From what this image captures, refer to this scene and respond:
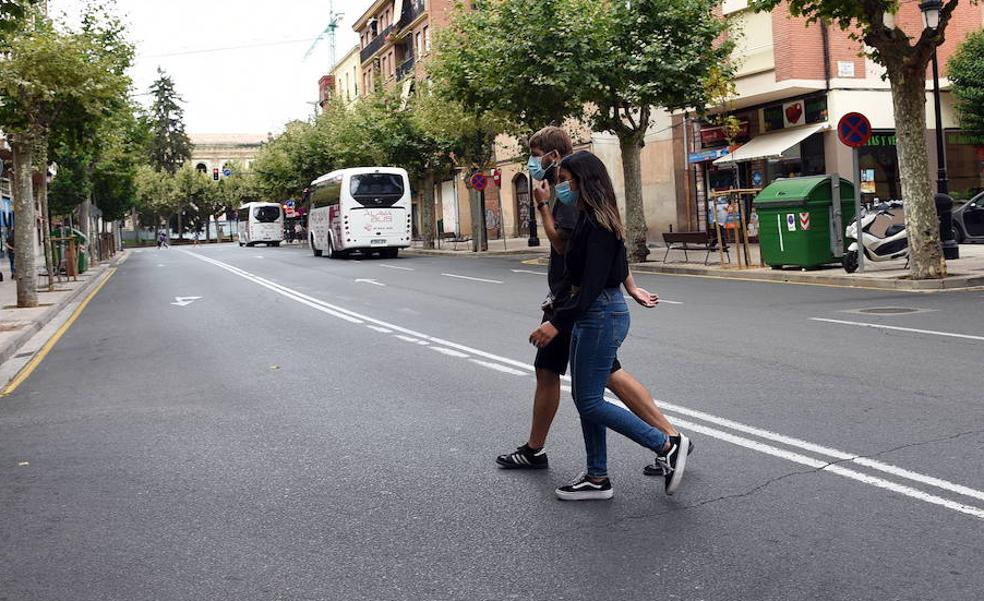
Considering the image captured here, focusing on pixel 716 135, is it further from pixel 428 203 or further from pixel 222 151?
pixel 222 151

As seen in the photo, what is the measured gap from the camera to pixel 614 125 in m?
25.5

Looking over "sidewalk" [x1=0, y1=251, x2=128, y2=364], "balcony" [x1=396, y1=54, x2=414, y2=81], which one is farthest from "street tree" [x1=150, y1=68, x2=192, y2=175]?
"sidewalk" [x1=0, y1=251, x2=128, y2=364]

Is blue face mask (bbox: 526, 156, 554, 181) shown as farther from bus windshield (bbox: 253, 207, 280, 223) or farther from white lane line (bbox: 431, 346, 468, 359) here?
bus windshield (bbox: 253, 207, 280, 223)

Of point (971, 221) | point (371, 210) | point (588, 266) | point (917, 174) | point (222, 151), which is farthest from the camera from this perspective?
point (222, 151)

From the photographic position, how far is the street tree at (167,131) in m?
109

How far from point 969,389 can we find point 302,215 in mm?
70011

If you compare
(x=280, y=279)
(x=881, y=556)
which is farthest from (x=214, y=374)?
(x=280, y=279)

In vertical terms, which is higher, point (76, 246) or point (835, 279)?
point (76, 246)

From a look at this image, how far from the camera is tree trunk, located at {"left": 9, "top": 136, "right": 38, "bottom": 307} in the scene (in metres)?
19.0

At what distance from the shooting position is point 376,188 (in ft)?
125

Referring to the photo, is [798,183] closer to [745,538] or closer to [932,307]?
[932,307]

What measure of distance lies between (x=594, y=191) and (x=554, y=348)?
2.95 feet

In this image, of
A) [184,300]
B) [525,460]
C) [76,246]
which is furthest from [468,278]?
[525,460]

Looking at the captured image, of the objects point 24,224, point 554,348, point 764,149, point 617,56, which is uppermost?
point 617,56
